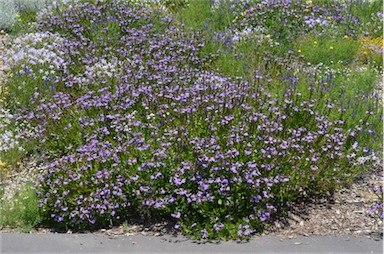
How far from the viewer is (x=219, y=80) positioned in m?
5.92

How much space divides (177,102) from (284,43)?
2.65 metres

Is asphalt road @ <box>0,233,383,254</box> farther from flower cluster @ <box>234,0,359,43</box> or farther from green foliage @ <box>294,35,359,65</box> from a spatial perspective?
flower cluster @ <box>234,0,359,43</box>

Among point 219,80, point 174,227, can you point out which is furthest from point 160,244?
point 219,80

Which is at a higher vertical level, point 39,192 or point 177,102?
point 177,102

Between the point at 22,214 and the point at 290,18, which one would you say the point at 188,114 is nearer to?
the point at 22,214

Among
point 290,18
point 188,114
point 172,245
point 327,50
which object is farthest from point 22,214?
point 290,18

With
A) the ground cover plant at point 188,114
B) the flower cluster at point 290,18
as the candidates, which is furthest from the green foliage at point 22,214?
the flower cluster at point 290,18

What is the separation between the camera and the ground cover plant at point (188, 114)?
14.6 feet

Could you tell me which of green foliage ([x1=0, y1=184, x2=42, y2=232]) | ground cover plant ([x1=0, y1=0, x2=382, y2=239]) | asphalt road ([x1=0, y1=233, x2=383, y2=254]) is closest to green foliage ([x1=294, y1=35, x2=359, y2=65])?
ground cover plant ([x1=0, y1=0, x2=382, y2=239])

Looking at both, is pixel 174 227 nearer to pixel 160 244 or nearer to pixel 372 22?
pixel 160 244

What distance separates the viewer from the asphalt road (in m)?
4.04

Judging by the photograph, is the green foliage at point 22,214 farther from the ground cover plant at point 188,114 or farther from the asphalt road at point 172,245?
the asphalt road at point 172,245

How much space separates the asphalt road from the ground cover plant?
15cm

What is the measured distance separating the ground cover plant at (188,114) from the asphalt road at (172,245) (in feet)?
0.49
